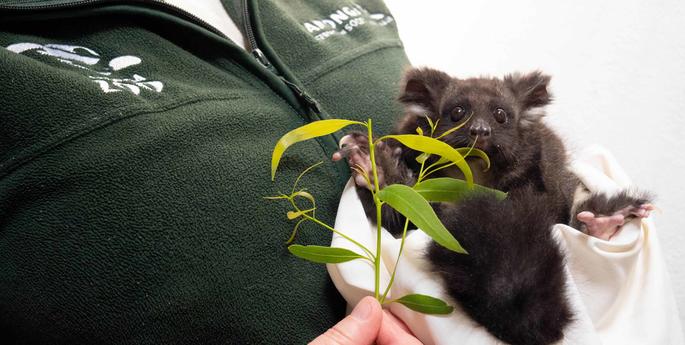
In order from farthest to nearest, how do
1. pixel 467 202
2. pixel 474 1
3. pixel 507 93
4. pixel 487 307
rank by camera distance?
pixel 474 1
pixel 507 93
pixel 467 202
pixel 487 307

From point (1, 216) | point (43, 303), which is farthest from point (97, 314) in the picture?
point (1, 216)

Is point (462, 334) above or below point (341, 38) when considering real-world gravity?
below

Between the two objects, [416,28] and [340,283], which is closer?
[340,283]

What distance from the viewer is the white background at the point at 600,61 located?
2553 mm

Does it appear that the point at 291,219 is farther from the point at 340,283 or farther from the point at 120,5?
the point at 120,5

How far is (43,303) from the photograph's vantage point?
114cm

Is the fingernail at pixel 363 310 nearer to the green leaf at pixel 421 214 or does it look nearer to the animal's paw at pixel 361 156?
the green leaf at pixel 421 214

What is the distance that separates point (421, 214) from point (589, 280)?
0.57m

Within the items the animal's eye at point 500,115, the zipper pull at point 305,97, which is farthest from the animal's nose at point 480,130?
the zipper pull at point 305,97

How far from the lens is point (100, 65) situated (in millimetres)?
1393

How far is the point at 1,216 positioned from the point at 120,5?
0.64 metres

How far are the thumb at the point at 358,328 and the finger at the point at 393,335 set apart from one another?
59 millimetres

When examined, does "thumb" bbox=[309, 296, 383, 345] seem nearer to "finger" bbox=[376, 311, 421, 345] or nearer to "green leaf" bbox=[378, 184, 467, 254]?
"finger" bbox=[376, 311, 421, 345]

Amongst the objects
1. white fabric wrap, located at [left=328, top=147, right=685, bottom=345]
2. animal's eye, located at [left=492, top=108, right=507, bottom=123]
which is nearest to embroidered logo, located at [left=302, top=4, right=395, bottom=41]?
animal's eye, located at [left=492, top=108, right=507, bottom=123]
